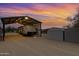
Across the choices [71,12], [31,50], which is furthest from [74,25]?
[31,50]

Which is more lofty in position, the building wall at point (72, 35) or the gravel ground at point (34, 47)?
the building wall at point (72, 35)

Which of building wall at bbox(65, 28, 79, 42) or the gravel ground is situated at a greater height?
building wall at bbox(65, 28, 79, 42)

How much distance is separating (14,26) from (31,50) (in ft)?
1.16

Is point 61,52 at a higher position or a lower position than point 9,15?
lower

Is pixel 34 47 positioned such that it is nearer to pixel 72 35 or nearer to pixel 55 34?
pixel 55 34

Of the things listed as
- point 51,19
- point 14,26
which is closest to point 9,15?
point 14,26

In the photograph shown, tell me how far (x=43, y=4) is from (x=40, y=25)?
10.3 inches

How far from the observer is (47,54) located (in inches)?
226

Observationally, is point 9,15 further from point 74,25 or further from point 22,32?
point 74,25

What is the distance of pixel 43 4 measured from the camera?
5781 mm

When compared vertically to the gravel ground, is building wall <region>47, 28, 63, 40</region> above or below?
above

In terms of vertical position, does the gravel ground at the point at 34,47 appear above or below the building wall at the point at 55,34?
below

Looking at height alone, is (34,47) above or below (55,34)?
below

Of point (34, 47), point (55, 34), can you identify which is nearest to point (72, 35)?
point (55, 34)
